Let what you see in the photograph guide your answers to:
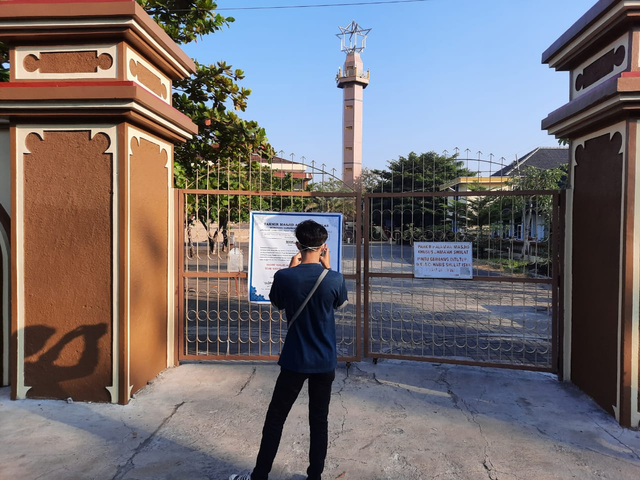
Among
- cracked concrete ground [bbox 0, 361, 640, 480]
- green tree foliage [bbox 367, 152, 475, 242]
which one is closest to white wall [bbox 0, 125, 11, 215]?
cracked concrete ground [bbox 0, 361, 640, 480]

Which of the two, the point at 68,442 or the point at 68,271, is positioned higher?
the point at 68,271

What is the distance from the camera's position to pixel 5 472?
304cm

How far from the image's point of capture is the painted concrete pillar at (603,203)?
12.3ft

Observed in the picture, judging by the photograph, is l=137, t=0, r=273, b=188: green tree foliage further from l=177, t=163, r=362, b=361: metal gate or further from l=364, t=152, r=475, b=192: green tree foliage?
l=364, t=152, r=475, b=192: green tree foliage

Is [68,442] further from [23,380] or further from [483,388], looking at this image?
[483,388]

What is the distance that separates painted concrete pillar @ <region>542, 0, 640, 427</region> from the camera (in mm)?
3750

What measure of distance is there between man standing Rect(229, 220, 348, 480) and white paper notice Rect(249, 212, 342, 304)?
2172mm

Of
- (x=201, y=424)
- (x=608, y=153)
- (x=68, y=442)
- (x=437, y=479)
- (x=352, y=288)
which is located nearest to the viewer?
(x=437, y=479)

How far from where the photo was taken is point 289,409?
2.76m

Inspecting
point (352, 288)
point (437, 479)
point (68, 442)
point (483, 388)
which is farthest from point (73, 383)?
point (352, 288)

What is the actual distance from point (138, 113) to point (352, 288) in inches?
343

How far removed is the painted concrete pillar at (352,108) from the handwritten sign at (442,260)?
37627 millimetres

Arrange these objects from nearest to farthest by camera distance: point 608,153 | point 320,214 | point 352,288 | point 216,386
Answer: point 608,153, point 216,386, point 320,214, point 352,288

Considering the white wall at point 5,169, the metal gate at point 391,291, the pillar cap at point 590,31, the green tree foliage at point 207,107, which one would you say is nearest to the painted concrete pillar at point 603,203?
the pillar cap at point 590,31
